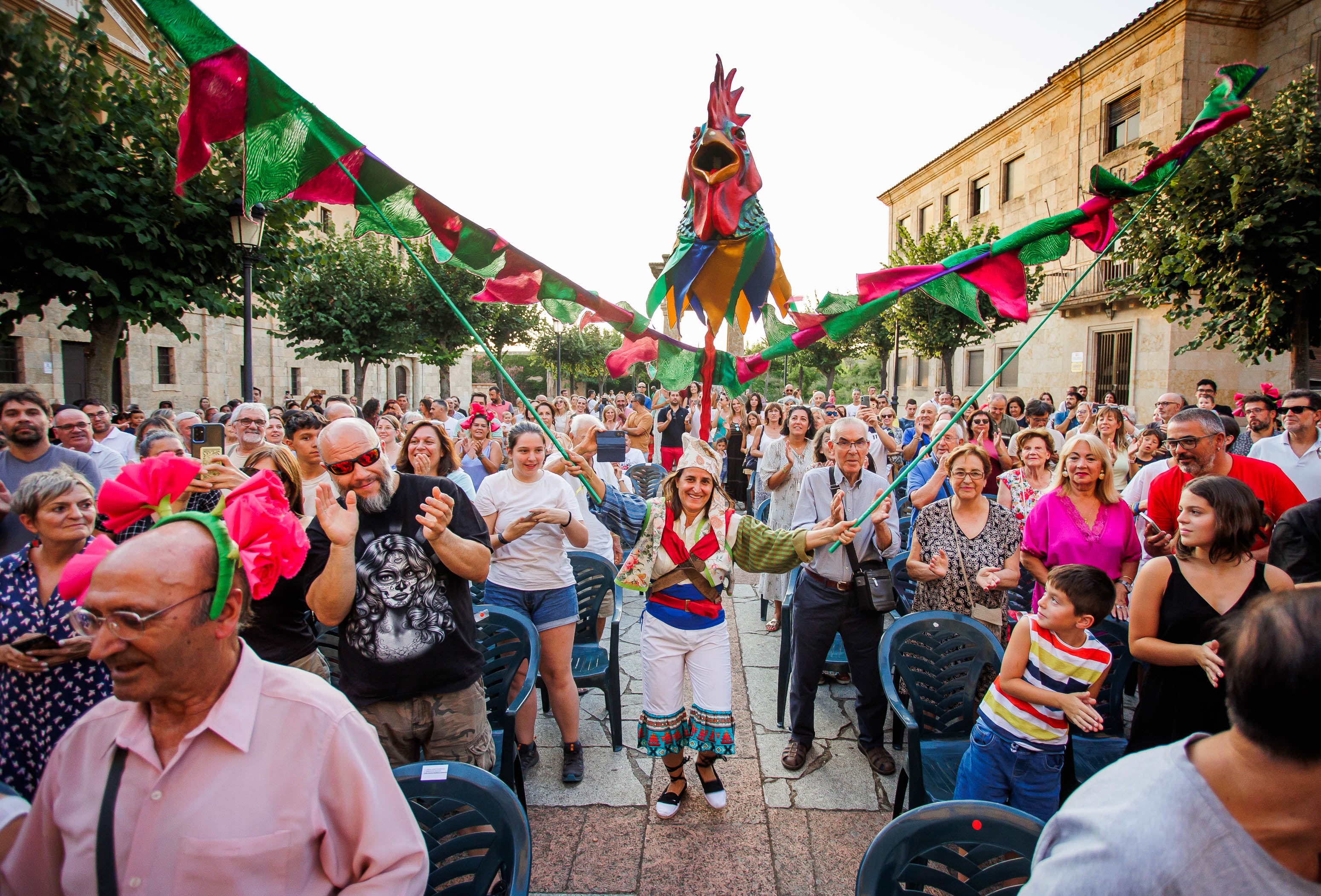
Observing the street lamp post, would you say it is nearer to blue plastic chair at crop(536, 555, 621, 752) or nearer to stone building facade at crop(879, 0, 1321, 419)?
blue plastic chair at crop(536, 555, 621, 752)

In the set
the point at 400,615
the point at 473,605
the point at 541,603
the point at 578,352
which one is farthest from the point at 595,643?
the point at 578,352

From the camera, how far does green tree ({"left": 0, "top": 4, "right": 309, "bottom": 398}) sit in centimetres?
655

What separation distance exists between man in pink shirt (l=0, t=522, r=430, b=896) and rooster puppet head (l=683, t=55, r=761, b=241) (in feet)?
6.81

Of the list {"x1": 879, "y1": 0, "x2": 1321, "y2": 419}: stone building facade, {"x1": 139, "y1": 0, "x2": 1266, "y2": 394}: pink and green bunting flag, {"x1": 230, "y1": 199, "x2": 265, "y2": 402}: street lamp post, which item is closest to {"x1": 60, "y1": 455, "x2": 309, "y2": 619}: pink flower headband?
{"x1": 139, "y1": 0, "x2": 1266, "y2": 394}: pink and green bunting flag

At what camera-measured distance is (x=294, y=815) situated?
127 cm

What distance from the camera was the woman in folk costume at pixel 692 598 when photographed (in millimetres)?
3131

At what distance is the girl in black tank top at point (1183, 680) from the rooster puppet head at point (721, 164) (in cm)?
219

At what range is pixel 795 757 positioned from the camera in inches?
138

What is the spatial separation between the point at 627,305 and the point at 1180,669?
2601mm

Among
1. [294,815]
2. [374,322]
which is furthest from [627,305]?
[374,322]

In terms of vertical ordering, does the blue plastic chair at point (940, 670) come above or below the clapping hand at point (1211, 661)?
below

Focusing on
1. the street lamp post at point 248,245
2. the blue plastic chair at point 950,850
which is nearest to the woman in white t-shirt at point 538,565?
the blue plastic chair at point 950,850

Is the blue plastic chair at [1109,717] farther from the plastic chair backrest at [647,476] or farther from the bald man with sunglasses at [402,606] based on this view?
the plastic chair backrest at [647,476]

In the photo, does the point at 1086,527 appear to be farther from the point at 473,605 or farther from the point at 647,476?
the point at 647,476
